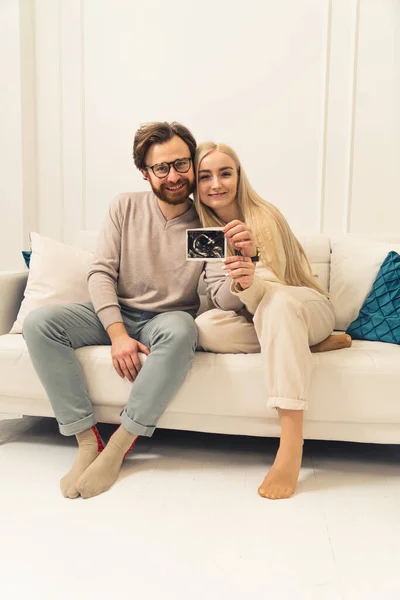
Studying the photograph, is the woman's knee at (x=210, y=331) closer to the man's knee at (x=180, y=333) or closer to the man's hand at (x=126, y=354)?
the man's knee at (x=180, y=333)

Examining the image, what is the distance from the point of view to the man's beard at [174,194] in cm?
175

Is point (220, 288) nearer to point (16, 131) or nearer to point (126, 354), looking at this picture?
point (126, 354)

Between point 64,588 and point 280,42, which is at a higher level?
point 280,42

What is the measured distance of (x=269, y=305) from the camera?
1.51 meters

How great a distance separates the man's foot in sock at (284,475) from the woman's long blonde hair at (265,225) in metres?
0.58

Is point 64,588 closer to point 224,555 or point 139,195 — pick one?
point 224,555

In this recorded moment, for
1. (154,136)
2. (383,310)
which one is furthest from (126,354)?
(383,310)

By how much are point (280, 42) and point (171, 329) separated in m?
1.76

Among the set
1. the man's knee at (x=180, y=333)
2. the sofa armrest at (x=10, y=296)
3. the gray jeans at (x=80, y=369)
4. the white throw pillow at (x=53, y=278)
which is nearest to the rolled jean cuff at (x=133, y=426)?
the gray jeans at (x=80, y=369)

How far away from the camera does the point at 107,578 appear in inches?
40.8

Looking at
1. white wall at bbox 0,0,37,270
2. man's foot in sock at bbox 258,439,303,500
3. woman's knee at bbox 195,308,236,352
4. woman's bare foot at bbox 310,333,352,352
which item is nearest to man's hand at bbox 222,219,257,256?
woman's knee at bbox 195,308,236,352

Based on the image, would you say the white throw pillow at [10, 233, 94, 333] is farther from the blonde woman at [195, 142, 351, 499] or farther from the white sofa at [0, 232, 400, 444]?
the blonde woman at [195, 142, 351, 499]

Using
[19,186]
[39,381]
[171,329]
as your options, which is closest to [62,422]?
[39,381]

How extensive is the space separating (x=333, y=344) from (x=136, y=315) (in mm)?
645
